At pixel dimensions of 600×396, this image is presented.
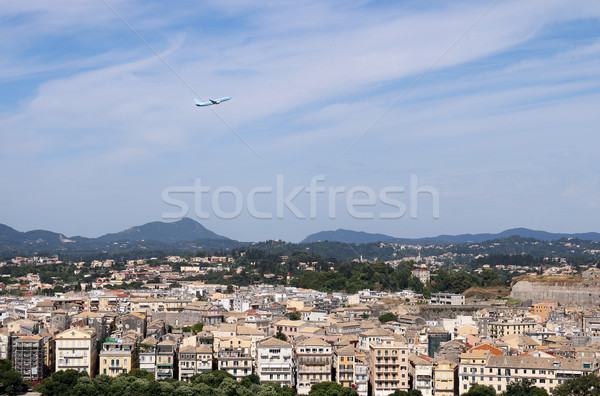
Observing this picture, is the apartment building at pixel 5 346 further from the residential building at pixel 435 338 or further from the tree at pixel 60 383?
the residential building at pixel 435 338

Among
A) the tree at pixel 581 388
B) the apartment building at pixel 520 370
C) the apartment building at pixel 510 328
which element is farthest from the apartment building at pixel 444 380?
the apartment building at pixel 510 328

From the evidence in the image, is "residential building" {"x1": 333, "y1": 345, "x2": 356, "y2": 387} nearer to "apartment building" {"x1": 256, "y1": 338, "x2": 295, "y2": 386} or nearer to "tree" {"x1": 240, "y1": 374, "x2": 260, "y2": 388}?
"apartment building" {"x1": 256, "y1": 338, "x2": 295, "y2": 386}

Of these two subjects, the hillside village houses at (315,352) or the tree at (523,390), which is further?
the hillside village houses at (315,352)

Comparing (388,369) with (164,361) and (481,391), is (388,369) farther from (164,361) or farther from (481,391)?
(164,361)

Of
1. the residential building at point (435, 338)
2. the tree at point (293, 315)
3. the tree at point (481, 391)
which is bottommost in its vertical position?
the tree at point (481, 391)

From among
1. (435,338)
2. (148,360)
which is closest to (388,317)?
(435,338)
